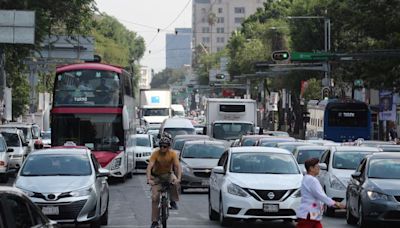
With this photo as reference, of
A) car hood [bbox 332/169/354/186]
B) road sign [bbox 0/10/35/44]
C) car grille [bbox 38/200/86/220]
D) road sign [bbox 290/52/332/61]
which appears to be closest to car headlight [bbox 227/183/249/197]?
car grille [bbox 38/200/86/220]

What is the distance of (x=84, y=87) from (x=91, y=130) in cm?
173

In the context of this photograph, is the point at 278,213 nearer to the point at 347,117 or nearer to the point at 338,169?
the point at 338,169

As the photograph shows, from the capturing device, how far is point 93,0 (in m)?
46.6

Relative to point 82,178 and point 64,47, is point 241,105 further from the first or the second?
point 82,178

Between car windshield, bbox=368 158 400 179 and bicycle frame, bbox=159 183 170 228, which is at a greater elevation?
car windshield, bbox=368 158 400 179

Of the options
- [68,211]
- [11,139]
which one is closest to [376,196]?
[68,211]

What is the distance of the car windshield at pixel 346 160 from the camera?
25.4m

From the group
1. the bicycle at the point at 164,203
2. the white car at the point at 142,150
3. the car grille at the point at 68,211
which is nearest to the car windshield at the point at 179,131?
the white car at the point at 142,150

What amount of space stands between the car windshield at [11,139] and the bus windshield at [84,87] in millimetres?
6888

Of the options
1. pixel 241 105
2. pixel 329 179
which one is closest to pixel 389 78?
pixel 241 105

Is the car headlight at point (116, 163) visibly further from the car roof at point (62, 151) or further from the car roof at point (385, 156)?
the car roof at point (385, 156)

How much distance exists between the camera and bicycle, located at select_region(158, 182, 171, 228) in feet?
61.1

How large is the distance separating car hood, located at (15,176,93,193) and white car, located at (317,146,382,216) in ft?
21.2

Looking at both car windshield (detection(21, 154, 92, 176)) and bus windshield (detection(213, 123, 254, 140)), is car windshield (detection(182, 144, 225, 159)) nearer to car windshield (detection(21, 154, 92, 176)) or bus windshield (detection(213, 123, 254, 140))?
car windshield (detection(21, 154, 92, 176))
